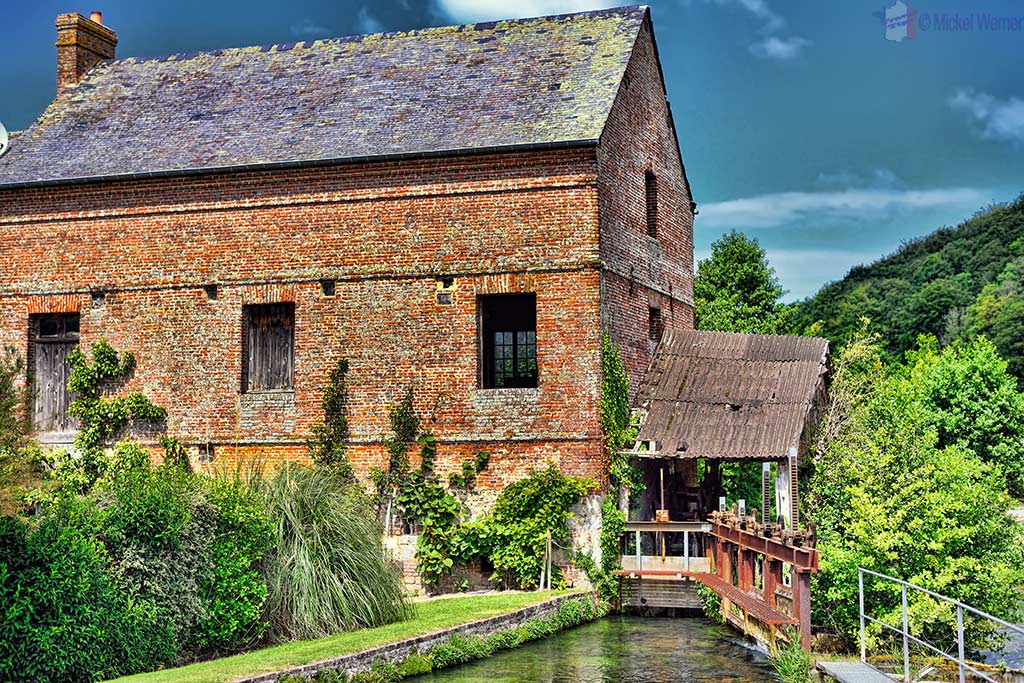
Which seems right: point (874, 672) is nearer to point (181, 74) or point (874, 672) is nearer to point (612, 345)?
point (612, 345)

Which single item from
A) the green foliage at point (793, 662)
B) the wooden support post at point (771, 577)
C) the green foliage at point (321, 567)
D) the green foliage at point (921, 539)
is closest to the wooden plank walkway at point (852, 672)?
the green foliage at point (793, 662)

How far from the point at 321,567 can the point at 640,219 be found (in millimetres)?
10949

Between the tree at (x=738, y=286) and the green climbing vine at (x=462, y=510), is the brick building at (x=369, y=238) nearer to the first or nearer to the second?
the green climbing vine at (x=462, y=510)

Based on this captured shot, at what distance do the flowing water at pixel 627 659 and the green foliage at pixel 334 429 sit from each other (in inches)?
222

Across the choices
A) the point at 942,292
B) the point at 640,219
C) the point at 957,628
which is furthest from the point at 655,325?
the point at 942,292

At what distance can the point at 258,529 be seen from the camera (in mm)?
14195

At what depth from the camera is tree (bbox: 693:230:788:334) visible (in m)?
45.1

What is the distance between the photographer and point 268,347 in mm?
21891

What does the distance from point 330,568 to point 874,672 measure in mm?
6926

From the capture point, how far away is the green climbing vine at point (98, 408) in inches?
858

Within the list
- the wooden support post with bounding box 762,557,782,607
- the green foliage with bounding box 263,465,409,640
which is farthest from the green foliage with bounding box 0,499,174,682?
the wooden support post with bounding box 762,557,782,607

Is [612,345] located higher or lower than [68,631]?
higher

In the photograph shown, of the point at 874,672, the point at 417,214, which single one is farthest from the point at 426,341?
the point at 874,672

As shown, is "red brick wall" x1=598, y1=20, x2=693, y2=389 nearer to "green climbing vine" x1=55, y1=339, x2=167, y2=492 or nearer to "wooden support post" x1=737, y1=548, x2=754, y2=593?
"wooden support post" x1=737, y1=548, x2=754, y2=593
